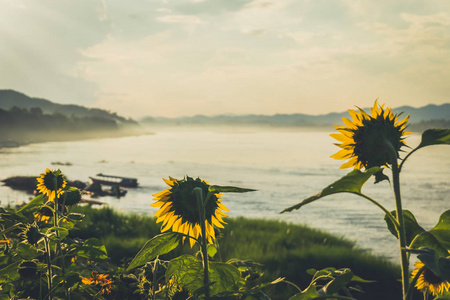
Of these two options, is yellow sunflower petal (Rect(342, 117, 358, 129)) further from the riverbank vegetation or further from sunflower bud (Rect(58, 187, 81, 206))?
sunflower bud (Rect(58, 187, 81, 206))

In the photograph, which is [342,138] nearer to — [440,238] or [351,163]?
[351,163]

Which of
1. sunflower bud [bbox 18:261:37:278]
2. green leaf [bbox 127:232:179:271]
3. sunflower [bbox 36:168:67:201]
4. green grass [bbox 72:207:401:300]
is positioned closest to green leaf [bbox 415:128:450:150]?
green leaf [bbox 127:232:179:271]

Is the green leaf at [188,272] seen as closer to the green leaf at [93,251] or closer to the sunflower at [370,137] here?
the sunflower at [370,137]

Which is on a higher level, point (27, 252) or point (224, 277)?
point (224, 277)

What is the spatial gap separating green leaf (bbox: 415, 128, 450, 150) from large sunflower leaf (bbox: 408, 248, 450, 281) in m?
0.23

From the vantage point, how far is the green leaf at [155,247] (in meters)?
0.96

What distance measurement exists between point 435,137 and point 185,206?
1.96 feet

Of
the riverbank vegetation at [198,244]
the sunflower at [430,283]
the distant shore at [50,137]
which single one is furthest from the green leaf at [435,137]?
the distant shore at [50,137]

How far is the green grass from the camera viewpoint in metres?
5.99

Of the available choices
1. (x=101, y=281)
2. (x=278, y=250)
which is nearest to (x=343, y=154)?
Result: (x=101, y=281)

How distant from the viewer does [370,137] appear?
0.92m

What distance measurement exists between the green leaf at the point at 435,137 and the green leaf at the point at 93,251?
1178 millimetres

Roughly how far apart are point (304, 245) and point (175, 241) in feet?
23.6

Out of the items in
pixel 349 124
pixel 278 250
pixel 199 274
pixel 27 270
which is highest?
pixel 349 124
